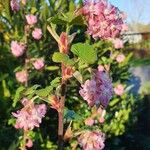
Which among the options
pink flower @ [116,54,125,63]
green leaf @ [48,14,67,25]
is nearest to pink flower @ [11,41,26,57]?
pink flower @ [116,54,125,63]

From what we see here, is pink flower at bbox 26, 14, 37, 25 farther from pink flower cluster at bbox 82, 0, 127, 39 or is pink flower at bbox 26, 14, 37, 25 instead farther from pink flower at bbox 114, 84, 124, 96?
pink flower cluster at bbox 82, 0, 127, 39

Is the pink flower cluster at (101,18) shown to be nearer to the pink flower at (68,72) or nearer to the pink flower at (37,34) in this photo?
the pink flower at (68,72)

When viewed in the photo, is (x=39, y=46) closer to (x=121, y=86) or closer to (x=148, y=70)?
(x=121, y=86)

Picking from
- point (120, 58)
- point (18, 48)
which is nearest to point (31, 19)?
point (18, 48)

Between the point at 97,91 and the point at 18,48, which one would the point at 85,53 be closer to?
the point at 97,91

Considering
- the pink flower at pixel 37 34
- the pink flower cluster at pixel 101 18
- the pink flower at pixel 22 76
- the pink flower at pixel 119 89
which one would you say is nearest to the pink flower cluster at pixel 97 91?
the pink flower cluster at pixel 101 18

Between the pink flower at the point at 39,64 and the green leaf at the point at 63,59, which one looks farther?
the pink flower at the point at 39,64

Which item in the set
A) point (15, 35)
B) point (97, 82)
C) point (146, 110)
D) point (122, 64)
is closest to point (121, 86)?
point (122, 64)
